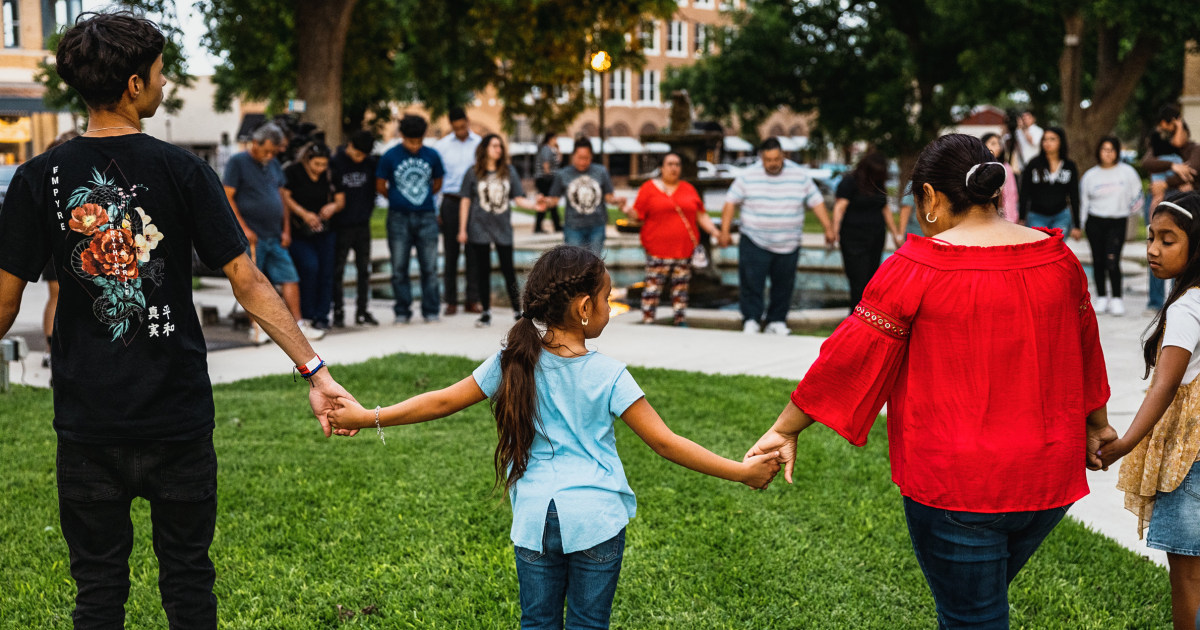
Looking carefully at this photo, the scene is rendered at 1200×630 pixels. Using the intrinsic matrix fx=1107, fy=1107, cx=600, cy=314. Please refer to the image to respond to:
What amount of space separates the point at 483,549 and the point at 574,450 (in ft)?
6.41

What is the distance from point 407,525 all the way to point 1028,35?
25.0 metres

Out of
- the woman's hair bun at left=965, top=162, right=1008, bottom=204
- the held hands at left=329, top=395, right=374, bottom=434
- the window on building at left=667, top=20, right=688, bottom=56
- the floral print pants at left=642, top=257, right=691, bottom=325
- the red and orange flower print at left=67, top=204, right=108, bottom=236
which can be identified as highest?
the window on building at left=667, top=20, right=688, bottom=56

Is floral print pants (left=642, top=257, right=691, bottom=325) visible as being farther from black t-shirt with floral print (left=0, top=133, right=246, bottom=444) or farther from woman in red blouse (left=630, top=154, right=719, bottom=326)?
black t-shirt with floral print (left=0, top=133, right=246, bottom=444)

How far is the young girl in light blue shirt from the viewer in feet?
9.29

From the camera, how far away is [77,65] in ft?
9.34

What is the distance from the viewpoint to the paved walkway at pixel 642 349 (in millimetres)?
8430

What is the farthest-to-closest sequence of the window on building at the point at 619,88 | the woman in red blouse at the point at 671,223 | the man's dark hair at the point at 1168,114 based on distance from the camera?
the window on building at the point at 619,88
the woman in red blouse at the point at 671,223
the man's dark hair at the point at 1168,114

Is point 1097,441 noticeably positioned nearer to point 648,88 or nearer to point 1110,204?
point 1110,204

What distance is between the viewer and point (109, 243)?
9.46 feet

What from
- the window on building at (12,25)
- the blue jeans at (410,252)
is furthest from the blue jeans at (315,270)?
the window on building at (12,25)

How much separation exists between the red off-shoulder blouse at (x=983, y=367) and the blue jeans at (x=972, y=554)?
0.04m

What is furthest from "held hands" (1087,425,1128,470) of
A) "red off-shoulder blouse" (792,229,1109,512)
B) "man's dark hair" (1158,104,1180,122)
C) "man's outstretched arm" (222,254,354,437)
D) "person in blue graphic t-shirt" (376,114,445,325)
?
"man's dark hair" (1158,104,1180,122)

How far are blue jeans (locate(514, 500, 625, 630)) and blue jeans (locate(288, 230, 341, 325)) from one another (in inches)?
310

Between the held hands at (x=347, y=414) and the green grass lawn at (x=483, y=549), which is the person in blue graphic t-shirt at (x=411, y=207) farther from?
the held hands at (x=347, y=414)
